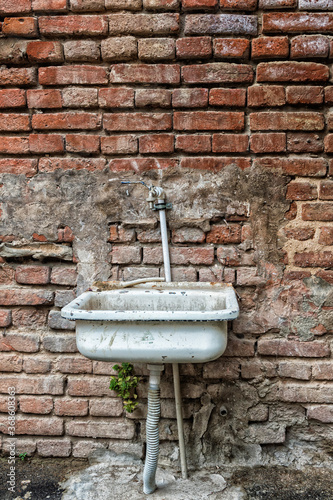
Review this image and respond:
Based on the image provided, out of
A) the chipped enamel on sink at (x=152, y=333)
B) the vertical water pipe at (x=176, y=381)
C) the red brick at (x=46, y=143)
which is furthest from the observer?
the red brick at (x=46, y=143)

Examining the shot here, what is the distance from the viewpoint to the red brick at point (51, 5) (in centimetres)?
173

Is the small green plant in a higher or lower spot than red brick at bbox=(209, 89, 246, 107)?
lower

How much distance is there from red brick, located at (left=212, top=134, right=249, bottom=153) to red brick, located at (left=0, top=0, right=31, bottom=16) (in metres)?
1.09

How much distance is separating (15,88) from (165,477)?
200 cm

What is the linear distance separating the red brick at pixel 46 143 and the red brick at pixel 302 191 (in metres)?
1.13

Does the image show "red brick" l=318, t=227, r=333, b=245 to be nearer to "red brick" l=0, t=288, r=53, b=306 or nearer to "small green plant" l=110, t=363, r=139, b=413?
"small green plant" l=110, t=363, r=139, b=413

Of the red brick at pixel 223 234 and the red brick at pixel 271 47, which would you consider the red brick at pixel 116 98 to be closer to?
the red brick at pixel 271 47


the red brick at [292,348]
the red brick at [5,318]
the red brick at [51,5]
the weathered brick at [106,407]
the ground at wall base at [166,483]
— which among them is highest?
the red brick at [51,5]

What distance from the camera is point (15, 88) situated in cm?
179

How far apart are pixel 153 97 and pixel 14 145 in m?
0.73

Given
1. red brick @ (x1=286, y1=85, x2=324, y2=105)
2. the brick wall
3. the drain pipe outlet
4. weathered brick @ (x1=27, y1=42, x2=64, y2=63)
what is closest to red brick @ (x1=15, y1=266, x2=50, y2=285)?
the brick wall

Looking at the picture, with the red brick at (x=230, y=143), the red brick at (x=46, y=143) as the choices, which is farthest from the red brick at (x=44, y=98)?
the red brick at (x=230, y=143)

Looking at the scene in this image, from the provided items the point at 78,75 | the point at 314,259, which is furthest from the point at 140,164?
the point at 314,259

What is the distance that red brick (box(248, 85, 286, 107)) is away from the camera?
5.64ft
